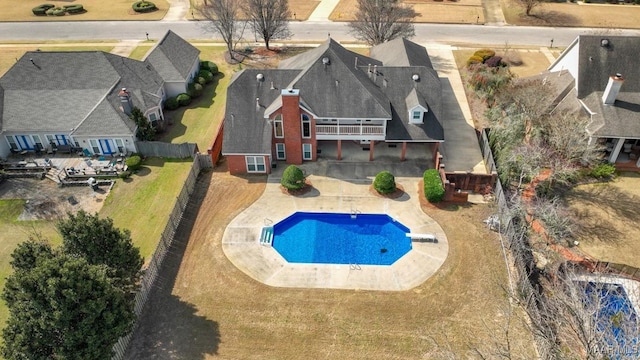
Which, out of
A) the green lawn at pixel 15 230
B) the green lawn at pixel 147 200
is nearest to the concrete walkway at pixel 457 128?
the green lawn at pixel 147 200

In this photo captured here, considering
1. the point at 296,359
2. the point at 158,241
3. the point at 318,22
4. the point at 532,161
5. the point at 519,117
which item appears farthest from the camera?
the point at 318,22

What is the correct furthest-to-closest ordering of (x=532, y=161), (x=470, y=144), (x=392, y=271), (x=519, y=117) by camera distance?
(x=470, y=144), (x=519, y=117), (x=532, y=161), (x=392, y=271)

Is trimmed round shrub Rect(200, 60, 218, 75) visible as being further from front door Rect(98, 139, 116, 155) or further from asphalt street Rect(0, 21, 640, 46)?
front door Rect(98, 139, 116, 155)

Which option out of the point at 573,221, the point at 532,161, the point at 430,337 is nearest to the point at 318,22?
the point at 532,161

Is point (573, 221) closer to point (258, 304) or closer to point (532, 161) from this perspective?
point (532, 161)

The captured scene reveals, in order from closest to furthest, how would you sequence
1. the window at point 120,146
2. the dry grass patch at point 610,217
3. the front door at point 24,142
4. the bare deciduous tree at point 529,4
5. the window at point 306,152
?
1. the dry grass patch at point 610,217
2. the window at point 306,152
3. the window at point 120,146
4. the front door at point 24,142
5. the bare deciduous tree at point 529,4

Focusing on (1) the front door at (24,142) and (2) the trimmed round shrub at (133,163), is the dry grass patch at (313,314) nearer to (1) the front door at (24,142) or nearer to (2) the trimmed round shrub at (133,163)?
(2) the trimmed round shrub at (133,163)

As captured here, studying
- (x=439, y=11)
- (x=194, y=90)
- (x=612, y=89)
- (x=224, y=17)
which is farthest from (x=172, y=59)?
(x=439, y=11)
